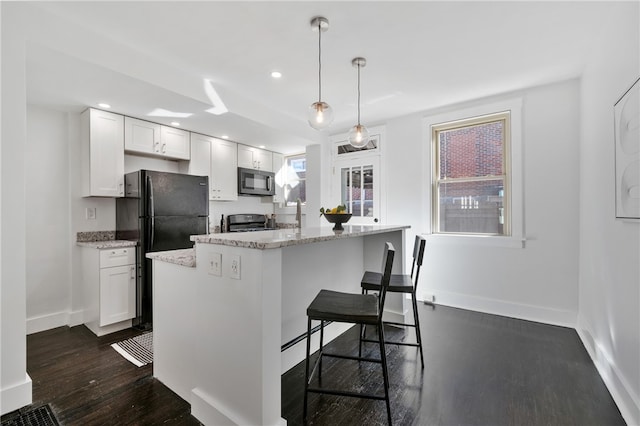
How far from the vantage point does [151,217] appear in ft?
10.1

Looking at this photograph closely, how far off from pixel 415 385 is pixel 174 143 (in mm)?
3723

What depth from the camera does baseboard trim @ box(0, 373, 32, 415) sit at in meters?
1.76

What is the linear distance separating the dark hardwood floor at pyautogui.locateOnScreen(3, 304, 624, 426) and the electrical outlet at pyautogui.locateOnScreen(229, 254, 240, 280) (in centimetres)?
91

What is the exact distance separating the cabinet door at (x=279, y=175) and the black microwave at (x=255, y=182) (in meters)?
0.24

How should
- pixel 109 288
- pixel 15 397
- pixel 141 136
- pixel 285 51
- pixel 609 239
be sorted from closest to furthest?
pixel 15 397
pixel 609 239
pixel 285 51
pixel 109 288
pixel 141 136

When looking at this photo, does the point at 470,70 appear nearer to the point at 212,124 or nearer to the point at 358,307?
the point at 358,307

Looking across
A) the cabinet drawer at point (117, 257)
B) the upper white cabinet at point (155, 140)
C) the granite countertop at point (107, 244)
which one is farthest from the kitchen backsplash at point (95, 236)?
the upper white cabinet at point (155, 140)

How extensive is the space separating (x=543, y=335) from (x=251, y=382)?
9.31 feet

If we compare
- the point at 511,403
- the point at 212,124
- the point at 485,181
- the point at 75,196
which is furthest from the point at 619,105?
the point at 75,196

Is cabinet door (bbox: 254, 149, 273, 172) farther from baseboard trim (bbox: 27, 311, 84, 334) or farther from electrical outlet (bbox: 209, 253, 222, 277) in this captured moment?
electrical outlet (bbox: 209, 253, 222, 277)

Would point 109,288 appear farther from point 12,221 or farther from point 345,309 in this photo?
point 345,309

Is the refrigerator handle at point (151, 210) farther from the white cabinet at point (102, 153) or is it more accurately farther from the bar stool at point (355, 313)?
the bar stool at point (355, 313)

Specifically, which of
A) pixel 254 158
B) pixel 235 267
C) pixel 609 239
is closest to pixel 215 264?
pixel 235 267

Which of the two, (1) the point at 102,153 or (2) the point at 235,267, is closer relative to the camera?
(2) the point at 235,267
